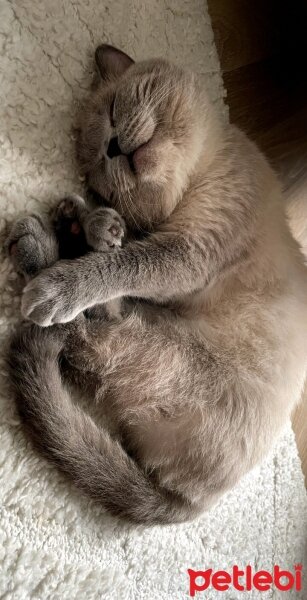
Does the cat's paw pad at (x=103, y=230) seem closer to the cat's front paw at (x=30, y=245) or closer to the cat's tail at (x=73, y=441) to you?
the cat's front paw at (x=30, y=245)

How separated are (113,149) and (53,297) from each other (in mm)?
349

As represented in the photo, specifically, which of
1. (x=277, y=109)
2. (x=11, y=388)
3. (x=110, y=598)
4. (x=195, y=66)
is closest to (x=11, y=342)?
(x=11, y=388)

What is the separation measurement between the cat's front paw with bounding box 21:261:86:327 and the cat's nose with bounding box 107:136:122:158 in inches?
10.5

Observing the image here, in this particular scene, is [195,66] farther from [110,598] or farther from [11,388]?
[110,598]

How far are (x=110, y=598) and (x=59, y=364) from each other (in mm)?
518

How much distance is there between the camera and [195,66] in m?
1.48

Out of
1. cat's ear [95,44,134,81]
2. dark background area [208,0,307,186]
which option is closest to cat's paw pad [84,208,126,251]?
cat's ear [95,44,134,81]

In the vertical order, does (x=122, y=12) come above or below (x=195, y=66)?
above

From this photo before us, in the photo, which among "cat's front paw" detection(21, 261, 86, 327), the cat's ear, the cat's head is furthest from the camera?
the cat's ear

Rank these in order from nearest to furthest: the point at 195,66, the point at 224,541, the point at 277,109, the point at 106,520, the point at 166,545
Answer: the point at 106,520 < the point at 166,545 < the point at 224,541 < the point at 195,66 < the point at 277,109

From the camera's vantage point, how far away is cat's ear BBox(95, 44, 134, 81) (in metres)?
1.15

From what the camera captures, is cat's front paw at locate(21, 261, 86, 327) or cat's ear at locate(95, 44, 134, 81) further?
cat's ear at locate(95, 44, 134, 81)
